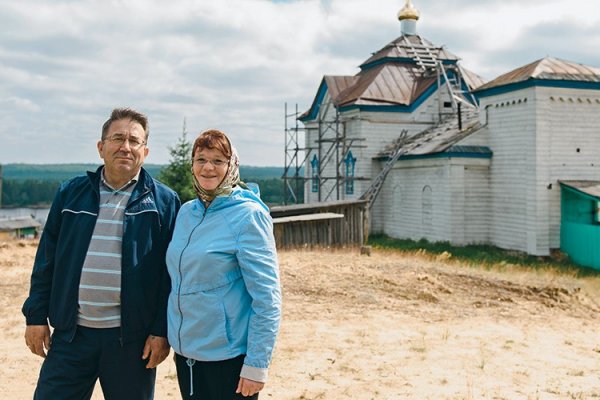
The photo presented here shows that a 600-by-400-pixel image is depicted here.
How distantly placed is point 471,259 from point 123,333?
17.0 m

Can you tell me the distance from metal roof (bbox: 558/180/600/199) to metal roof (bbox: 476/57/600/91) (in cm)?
306

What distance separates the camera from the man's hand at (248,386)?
3.28 metres

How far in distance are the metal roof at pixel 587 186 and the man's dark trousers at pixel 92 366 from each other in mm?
17602

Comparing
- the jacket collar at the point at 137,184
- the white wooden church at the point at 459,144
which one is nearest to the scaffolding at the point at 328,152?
the white wooden church at the point at 459,144

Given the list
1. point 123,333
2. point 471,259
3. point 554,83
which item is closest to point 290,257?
point 471,259

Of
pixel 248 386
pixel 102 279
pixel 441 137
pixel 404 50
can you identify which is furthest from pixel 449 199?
pixel 248 386

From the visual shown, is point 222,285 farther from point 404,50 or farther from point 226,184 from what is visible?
point 404,50

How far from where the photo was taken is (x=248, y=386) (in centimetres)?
329

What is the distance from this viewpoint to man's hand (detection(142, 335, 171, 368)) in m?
3.68

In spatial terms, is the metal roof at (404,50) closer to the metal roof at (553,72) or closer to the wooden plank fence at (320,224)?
the metal roof at (553,72)

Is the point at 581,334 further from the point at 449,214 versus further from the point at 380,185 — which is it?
the point at 380,185

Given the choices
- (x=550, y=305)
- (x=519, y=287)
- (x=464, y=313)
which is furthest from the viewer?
(x=519, y=287)

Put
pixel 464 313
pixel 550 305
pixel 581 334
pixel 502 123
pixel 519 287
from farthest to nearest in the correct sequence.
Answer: pixel 502 123 < pixel 519 287 < pixel 550 305 < pixel 464 313 < pixel 581 334

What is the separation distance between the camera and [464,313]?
425 inches
